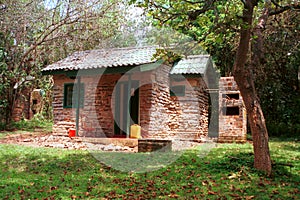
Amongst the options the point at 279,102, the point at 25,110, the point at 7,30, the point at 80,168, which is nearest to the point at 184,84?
Answer: the point at 279,102

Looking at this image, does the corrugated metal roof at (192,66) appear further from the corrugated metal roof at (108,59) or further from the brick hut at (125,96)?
the corrugated metal roof at (108,59)

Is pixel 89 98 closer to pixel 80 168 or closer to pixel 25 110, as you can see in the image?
pixel 80 168

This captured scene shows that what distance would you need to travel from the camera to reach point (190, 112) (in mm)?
14062

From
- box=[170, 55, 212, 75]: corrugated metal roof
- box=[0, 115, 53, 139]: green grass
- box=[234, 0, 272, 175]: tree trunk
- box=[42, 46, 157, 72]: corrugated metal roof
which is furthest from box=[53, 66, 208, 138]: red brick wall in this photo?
box=[234, 0, 272, 175]: tree trunk

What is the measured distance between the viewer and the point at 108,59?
13.0m

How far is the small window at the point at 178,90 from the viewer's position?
14320 millimetres

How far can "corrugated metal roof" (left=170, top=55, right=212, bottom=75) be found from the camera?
45.5 feet

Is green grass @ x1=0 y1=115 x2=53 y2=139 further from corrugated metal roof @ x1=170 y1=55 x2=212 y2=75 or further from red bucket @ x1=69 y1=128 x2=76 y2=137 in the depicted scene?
corrugated metal roof @ x1=170 y1=55 x2=212 y2=75

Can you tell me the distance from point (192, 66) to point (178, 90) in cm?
123

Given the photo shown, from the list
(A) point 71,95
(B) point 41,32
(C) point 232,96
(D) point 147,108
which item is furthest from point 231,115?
(B) point 41,32

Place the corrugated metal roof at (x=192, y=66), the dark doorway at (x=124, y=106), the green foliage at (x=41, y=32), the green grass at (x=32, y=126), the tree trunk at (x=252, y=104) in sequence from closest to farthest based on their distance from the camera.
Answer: the tree trunk at (x=252, y=104)
the dark doorway at (x=124, y=106)
the corrugated metal roof at (x=192, y=66)
the green foliage at (x=41, y=32)
the green grass at (x=32, y=126)

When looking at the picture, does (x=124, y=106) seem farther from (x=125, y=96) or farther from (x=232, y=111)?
(x=232, y=111)

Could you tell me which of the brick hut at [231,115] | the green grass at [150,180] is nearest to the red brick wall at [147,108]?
the brick hut at [231,115]

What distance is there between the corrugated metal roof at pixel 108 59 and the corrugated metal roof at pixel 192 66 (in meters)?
1.61
